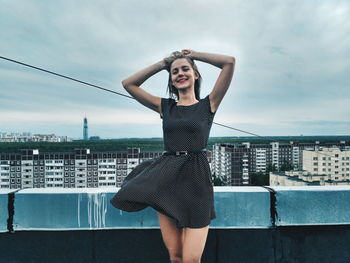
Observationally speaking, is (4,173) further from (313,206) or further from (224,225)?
(313,206)

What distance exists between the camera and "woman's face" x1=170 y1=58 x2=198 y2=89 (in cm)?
158

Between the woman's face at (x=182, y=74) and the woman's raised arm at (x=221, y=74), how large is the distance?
87mm

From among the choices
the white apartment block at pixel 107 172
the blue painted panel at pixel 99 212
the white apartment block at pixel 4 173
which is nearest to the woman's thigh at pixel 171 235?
the blue painted panel at pixel 99 212

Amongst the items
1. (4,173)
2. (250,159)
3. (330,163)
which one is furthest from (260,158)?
(4,173)

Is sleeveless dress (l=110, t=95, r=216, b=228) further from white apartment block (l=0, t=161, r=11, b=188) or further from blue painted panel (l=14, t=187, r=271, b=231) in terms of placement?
white apartment block (l=0, t=161, r=11, b=188)

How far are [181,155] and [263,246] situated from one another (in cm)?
91

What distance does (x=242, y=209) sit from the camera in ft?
6.19

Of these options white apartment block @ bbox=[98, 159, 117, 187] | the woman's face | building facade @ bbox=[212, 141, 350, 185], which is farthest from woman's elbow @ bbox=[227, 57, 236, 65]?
building facade @ bbox=[212, 141, 350, 185]

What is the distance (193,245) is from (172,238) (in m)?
0.16

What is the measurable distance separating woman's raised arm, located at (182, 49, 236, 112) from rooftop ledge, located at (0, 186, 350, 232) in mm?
645

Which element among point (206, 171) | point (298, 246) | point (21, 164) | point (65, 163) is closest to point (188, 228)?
point (206, 171)

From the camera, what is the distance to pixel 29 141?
12044 centimetres

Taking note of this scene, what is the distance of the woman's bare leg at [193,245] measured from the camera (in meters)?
1.39

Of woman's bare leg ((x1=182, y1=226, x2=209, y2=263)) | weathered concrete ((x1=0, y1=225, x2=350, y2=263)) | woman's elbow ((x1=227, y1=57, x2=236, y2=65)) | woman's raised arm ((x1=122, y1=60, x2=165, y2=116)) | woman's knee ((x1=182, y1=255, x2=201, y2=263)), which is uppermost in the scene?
woman's elbow ((x1=227, y1=57, x2=236, y2=65))
